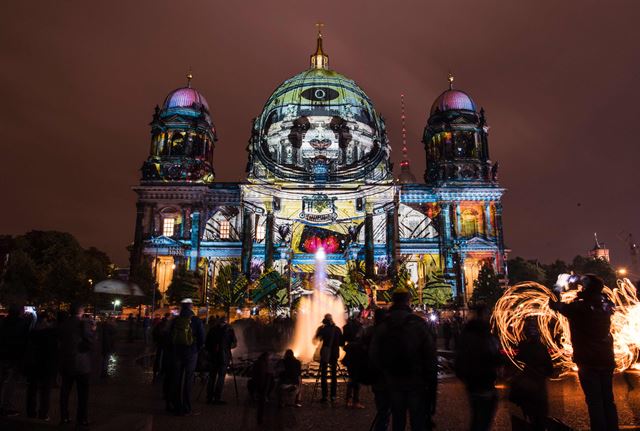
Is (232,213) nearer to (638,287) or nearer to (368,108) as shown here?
(368,108)

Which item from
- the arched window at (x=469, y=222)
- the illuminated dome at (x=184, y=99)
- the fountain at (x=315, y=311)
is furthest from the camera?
the illuminated dome at (x=184, y=99)

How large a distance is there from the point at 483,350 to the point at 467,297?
53558 mm

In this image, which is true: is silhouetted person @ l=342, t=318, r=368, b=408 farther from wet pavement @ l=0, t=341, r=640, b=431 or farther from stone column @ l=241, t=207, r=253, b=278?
stone column @ l=241, t=207, r=253, b=278

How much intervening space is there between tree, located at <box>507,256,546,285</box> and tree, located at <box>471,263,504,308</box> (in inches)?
745

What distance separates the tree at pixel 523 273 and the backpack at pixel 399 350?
6918 centimetres

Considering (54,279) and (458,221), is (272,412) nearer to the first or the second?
(54,279)

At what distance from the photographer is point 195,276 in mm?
51500

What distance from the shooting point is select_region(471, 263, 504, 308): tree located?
1984 inches

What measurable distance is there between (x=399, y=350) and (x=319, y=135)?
7068 centimetres

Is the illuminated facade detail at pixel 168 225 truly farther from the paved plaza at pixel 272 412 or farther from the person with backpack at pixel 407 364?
the person with backpack at pixel 407 364

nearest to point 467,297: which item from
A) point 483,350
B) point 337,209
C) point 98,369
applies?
point 337,209

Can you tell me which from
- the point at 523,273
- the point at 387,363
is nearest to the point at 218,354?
the point at 387,363

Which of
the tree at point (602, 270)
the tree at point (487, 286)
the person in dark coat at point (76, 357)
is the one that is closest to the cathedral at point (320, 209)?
the tree at point (487, 286)

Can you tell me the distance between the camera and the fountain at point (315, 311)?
25.5 metres
